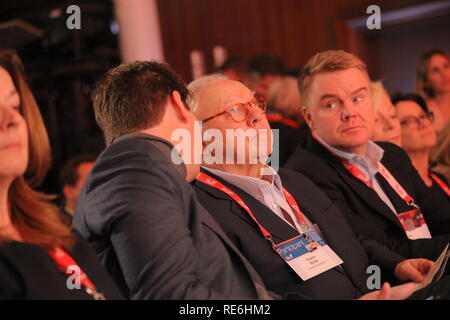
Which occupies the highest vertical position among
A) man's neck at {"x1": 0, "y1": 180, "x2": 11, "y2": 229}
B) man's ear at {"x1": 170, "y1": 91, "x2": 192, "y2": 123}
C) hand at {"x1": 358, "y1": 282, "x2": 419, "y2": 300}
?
man's ear at {"x1": 170, "y1": 91, "x2": 192, "y2": 123}

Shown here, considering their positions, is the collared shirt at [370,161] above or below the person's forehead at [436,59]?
below

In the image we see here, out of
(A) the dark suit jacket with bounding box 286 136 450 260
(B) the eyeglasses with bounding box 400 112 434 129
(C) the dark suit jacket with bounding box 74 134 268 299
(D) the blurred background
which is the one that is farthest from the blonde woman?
(D) the blurred background

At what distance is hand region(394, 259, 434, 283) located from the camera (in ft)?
7.23

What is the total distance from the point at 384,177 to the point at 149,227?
5.87 ft

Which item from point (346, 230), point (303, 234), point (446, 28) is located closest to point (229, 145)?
point (303, 234)

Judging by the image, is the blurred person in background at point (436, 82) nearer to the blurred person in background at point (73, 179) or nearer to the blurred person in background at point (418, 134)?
the blurred person in background at point (418, 134)

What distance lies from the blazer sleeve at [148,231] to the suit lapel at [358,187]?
4.56ft

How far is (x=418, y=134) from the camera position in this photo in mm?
3604

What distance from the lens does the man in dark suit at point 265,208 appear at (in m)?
2.05

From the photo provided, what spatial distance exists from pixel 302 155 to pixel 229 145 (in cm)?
63

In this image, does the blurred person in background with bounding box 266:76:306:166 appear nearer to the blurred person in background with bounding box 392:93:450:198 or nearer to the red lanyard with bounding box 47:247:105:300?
the blurred person in background with bounding box 392:93:450:198

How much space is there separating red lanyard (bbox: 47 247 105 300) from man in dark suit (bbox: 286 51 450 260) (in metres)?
1.52

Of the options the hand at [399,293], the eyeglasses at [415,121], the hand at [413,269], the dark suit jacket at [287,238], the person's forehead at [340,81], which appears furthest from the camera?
the eyeglasses at [415,121]

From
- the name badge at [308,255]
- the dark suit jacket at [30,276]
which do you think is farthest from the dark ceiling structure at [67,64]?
the dark suit jacket at [30,276]
